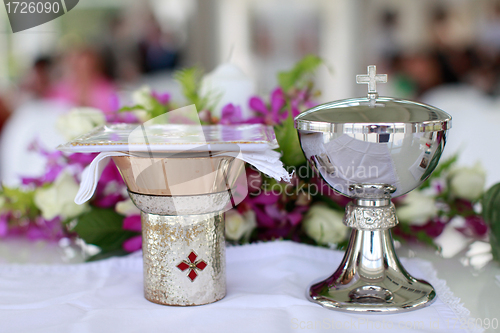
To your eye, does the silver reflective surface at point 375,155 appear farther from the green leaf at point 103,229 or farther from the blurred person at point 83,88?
the blurred person at point 83,88

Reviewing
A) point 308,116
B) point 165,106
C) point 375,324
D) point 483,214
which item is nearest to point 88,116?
point 165,106

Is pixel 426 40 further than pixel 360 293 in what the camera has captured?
Yes

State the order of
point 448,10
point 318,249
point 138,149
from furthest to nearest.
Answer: point 448,10
point 318,249
point 138,149

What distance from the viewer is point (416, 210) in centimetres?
67

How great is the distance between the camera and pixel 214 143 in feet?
1.42

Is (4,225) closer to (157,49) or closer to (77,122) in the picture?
(77,122)

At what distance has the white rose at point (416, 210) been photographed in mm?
670

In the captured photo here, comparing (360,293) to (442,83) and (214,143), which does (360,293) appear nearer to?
(214,143)

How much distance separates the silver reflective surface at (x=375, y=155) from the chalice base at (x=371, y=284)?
2.8 inches

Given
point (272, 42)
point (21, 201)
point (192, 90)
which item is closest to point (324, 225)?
point (192, 90)

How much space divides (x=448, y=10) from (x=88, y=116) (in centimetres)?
324

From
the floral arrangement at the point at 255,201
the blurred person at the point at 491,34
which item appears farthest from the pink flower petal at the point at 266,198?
the blurred person at the point at 491,34

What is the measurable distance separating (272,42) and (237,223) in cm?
285

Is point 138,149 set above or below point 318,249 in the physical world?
above
